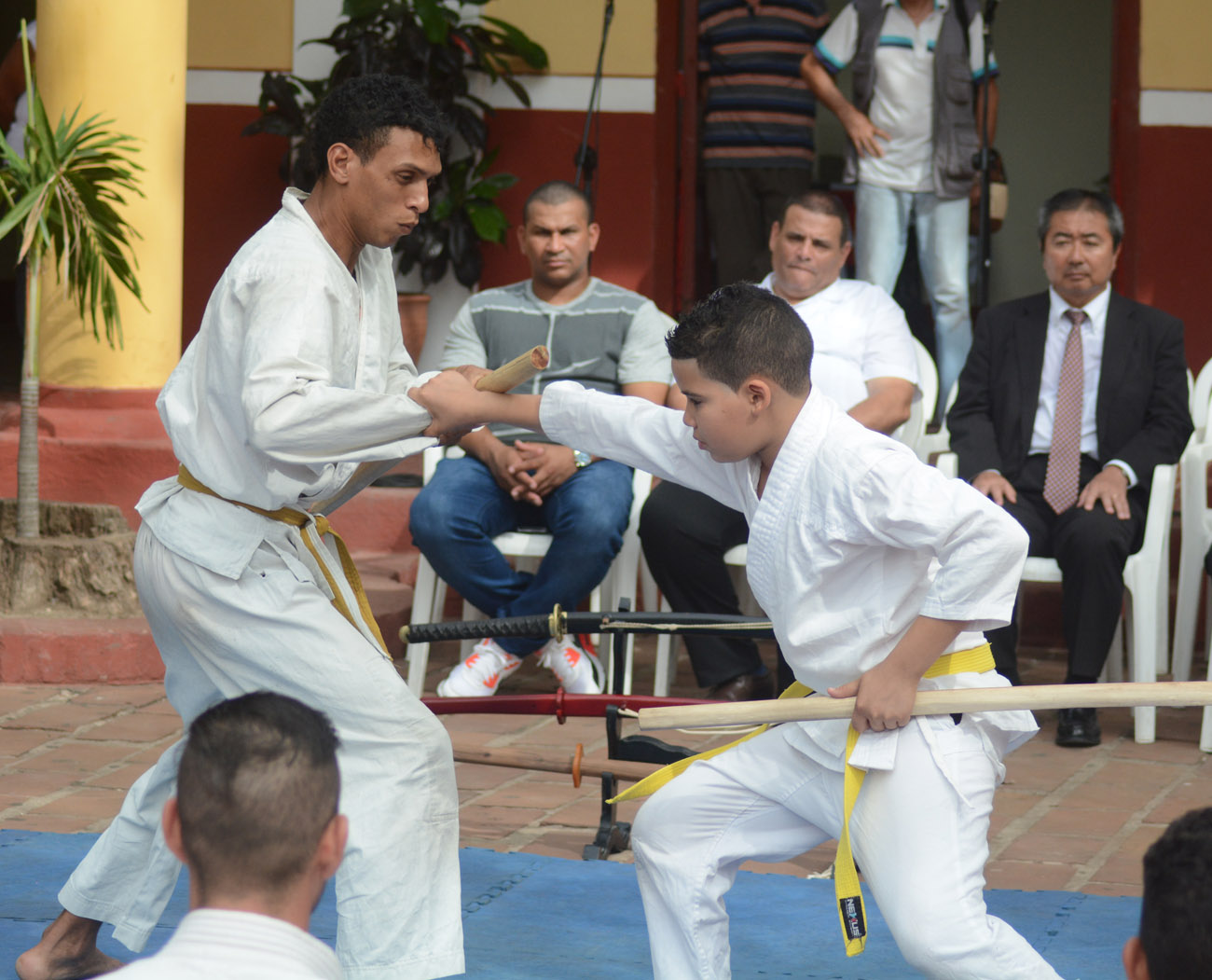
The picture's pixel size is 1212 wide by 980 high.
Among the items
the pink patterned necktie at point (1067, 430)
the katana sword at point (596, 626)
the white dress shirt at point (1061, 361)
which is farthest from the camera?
the white dress shirt at point (1061, 361)

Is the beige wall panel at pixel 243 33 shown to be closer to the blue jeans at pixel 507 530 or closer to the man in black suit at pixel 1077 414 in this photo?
the blue jeans at pixel 507 530

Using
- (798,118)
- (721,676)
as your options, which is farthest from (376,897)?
(798,118)

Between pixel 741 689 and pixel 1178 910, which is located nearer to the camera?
pixel 1178 910

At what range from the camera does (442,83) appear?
7.30 meters

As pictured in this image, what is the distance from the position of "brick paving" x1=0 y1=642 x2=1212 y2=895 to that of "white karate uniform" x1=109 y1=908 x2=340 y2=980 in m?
2.12

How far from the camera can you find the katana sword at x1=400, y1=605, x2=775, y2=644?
148 inches

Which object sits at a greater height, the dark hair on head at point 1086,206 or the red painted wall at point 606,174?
the red painted wall at point 606,174

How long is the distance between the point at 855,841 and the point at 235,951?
4.35 feet

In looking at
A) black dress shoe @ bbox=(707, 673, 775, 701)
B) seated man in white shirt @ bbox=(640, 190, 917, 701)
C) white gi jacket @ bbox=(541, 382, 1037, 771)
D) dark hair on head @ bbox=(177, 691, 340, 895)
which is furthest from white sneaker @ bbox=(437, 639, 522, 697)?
dark hair on head @ bbox=(177, 691, 340, 895)

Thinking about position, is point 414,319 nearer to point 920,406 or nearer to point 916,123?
point 916,123

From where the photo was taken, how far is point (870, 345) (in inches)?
225

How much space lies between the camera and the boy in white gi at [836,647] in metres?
2.72

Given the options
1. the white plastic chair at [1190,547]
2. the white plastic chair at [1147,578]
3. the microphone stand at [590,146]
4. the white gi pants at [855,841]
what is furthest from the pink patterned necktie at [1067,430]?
the white gi pants at [855,841]

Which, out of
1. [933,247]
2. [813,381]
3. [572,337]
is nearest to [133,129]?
[572,337]
